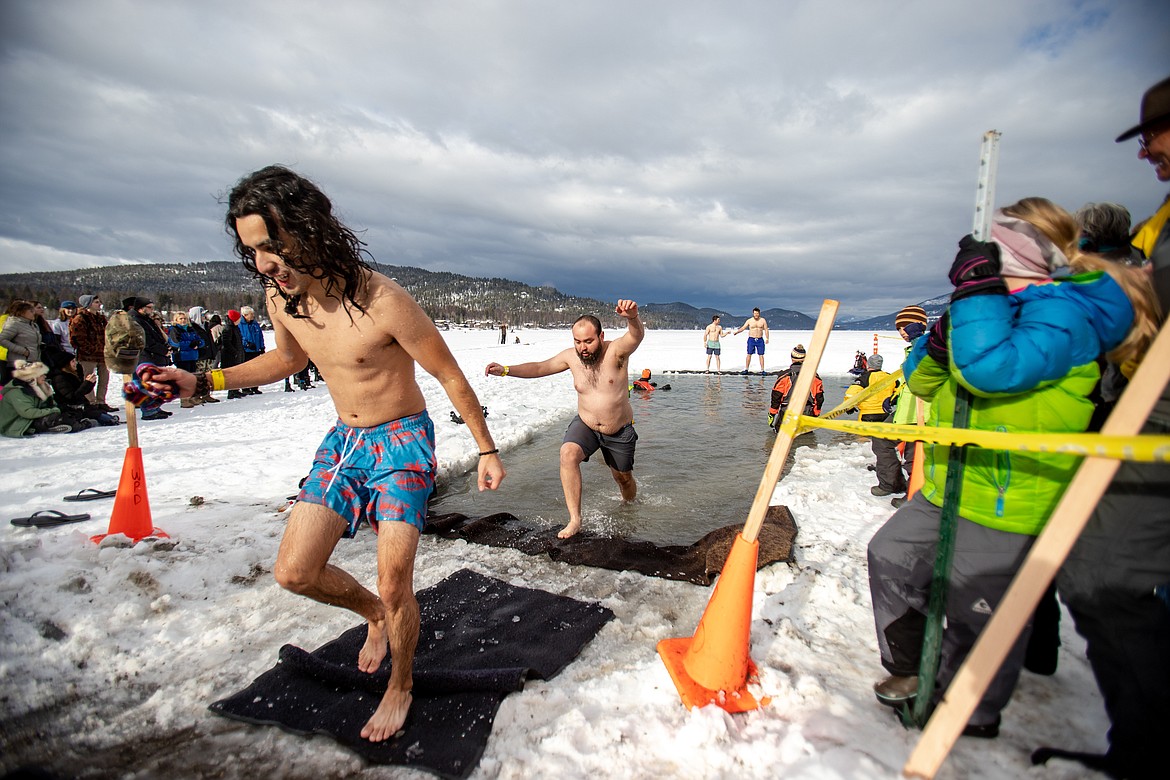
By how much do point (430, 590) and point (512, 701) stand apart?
1.32 metres

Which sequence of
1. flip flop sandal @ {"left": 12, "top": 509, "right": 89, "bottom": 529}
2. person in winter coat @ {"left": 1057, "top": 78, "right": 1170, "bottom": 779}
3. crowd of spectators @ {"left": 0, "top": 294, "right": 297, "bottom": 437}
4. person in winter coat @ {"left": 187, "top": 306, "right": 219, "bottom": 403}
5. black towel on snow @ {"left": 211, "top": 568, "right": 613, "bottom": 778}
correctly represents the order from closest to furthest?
person in winter coat @ {"left": 1057, "top": 78, "right": 1170, "bottom": 779}
black towel on snow @ {"left": 211, "top": 568, "right": 613, "bottom": 778}
flip flop sandal @ {"left": 12, "top": 509, "right": 89, "bottom": 529}
crowd of spectators @ {"left": 0, "top": 294, "right": 297, "bottom": 437}
person in winter coat @ {"left": 187, "top": 306, "right": 219, "bottom": 403}

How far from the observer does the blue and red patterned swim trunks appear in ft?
7.93

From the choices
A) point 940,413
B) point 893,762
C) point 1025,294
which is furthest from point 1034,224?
point 893,762

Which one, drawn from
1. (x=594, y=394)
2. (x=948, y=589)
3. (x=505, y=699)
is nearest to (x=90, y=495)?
(x=594, y=394)

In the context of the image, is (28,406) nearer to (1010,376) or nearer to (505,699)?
(505,699)

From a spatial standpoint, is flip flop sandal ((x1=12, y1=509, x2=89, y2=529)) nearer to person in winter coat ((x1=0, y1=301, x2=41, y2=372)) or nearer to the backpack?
person in winter coat ((x1=0, y1=301, x2=41, y2=372))

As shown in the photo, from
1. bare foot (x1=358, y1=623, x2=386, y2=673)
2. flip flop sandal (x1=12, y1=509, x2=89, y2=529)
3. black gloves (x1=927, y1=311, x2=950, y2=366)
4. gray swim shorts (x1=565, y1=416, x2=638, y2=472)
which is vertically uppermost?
black gloves (x1=927, y1=311, x2=950, y2=366)

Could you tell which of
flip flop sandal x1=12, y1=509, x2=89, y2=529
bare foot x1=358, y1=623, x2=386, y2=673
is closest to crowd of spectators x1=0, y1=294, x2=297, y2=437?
flip flop sandal x1=12, y1=509, x2=89, y2=529

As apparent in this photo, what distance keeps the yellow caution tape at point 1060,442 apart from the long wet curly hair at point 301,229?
238 cm

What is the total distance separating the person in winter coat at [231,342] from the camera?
11867 millimetres

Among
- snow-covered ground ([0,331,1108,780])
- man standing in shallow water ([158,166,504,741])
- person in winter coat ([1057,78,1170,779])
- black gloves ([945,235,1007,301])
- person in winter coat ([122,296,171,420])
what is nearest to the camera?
person in winter coat ([1057,78,1170,779])

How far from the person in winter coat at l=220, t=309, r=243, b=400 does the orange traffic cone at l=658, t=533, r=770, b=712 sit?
1256 cm

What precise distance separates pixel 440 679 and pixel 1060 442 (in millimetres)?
2520

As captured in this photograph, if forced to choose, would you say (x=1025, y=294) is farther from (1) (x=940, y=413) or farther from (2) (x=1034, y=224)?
(1) (x=940, y=413)
